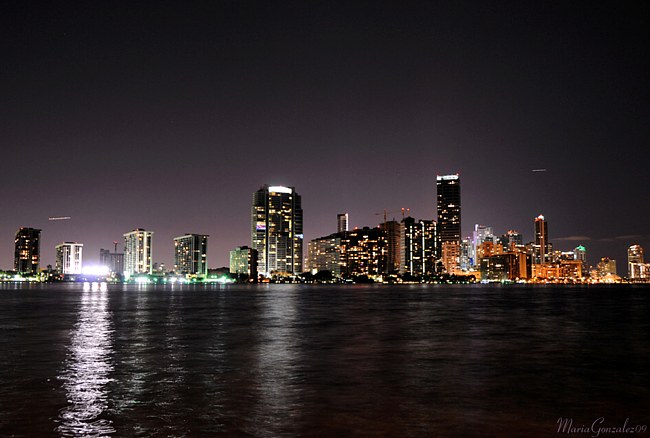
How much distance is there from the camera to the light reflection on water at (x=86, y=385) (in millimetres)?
15727

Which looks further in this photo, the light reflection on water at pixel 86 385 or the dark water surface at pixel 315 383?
the dark water surface at pixel 315 383

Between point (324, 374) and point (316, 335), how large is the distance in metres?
17.5

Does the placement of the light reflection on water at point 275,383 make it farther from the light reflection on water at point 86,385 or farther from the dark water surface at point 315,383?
the light reflection on water at point 86,385

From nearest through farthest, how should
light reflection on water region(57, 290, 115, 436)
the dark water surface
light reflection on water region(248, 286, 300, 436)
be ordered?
light reflection on water region(57, 290, 115, 436), the dark water surface, light reflection on water region(248, 286, 300, 436)

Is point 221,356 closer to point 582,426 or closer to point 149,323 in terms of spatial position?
point 582,426

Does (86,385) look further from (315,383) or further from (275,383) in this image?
(315,383)

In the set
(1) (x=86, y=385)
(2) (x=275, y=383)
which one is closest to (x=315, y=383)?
(2) (x=275, y=383)

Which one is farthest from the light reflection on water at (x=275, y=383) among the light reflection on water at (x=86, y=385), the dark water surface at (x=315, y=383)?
the light reflection on water at (x=86, y=385)

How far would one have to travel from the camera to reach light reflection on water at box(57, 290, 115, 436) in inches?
619

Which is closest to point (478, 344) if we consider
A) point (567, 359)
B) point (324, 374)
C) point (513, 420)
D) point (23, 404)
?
point (567, 359)

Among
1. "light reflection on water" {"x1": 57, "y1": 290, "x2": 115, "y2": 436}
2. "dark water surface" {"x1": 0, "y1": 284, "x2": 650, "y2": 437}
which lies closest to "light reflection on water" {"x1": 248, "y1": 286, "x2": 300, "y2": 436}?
"dark water surface" {"x1": 0, "y1": 284, "x2": 650, "y2": 437}

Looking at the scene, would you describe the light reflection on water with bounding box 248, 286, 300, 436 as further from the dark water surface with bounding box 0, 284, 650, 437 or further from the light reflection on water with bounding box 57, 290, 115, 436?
the light reflection on water with bounding box 57, 290, 115, 436

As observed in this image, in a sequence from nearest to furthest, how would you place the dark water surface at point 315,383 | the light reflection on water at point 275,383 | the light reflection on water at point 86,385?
1. the light reflection on water at point 86,385
2. the dark water surface at point 315,383
3. the light reflection on water at point 275,383

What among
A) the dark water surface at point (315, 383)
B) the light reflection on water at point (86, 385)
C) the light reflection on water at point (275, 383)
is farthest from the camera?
the light reflection on water at point (275, 383)
